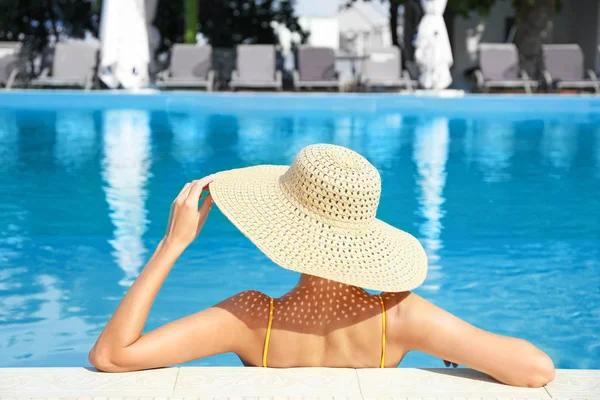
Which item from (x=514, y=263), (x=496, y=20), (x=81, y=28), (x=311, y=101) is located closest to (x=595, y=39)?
(x=496, y=20)

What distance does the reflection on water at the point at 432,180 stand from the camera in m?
4.62

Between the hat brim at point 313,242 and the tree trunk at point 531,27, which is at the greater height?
the tree trunk at point 531,27

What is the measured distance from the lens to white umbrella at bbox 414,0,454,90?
1295 centimetres

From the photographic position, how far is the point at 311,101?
1153cm

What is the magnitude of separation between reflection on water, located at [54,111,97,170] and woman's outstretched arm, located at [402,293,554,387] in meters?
5.78

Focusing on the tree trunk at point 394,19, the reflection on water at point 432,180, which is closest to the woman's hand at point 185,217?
Result: the reflection on water at point 432,180

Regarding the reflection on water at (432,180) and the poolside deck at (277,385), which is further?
the reflection on water at (432,180)

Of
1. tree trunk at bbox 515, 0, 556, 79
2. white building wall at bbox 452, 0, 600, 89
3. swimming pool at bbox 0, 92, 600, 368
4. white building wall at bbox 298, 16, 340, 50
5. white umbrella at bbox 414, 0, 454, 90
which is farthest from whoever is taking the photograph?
white building wall at bbox 298, 16, 340, 50

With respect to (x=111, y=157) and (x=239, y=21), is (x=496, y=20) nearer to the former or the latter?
(x=239, y=21)

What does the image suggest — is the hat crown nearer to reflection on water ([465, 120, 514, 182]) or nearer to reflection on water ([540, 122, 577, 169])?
reflection on water ([465, 120, 514, 182])

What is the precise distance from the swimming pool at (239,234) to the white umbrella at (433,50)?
4.84 ft

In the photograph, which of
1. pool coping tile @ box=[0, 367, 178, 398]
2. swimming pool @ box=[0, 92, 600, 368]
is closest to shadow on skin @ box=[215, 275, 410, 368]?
pool coping tile @ box=[0, 367, 178, 398]

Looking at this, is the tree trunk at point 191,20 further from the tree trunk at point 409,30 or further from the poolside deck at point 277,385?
the poolside deck at point 277,385

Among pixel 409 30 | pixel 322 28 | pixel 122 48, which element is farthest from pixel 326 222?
pixel 322 28
